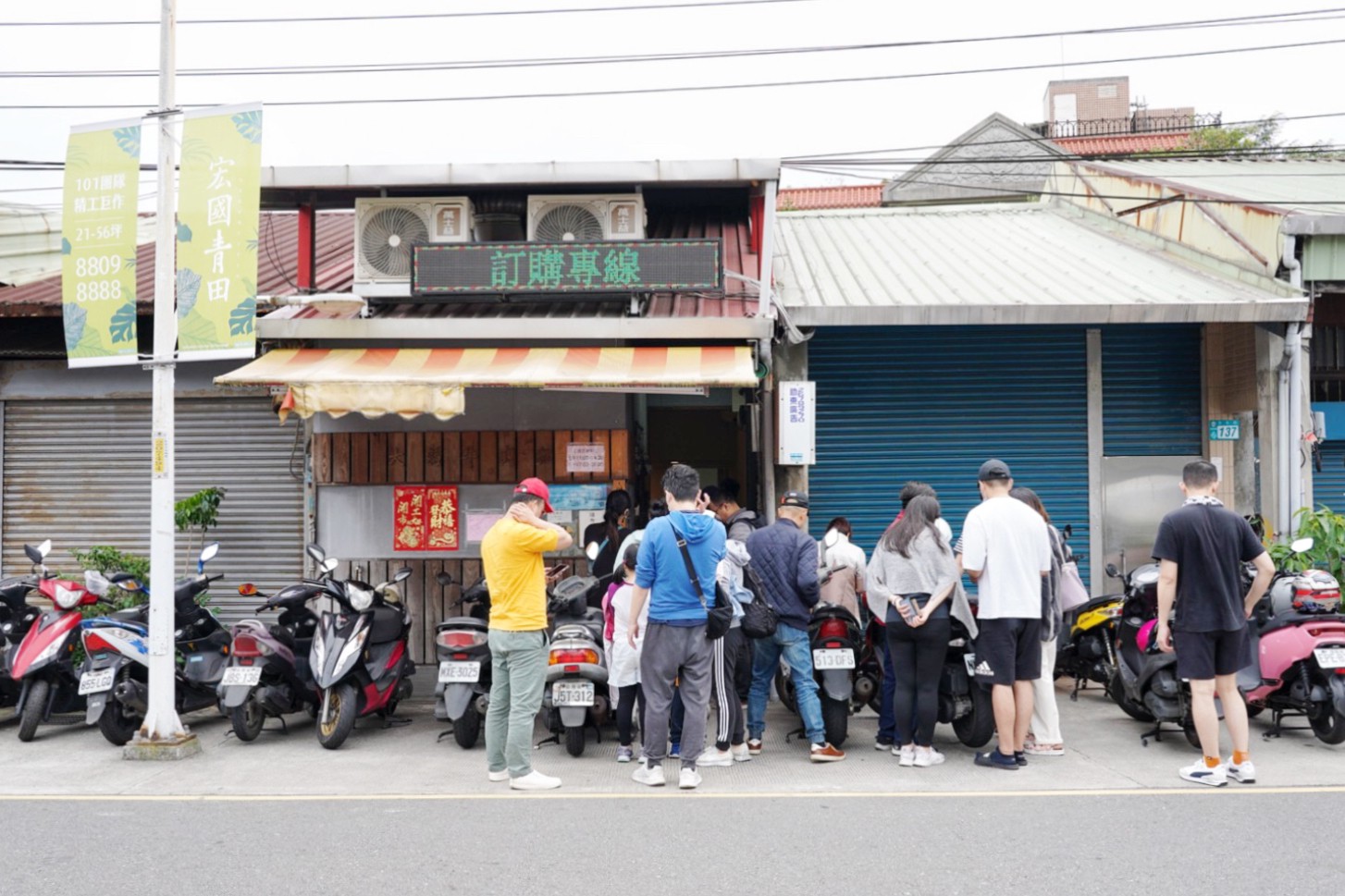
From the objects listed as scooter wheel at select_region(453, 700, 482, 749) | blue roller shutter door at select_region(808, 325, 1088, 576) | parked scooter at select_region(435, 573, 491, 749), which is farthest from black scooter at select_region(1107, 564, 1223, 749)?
scooter wheel at select_region(453, 700, 482, 749)

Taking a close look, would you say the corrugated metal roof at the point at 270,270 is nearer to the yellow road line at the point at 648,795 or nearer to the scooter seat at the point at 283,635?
the scooter seat at the point at 283,635

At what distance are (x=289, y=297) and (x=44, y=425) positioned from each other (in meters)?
3.47

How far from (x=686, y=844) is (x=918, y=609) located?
2.41 meters

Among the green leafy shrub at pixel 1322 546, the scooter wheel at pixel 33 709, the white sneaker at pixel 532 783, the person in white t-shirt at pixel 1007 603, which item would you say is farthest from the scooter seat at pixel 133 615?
the green leafy shrub at pixel 1322 546

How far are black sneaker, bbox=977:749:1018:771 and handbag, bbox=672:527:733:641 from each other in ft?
6.35

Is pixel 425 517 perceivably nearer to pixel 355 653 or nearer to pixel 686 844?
pixel 355 653

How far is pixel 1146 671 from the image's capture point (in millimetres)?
7602

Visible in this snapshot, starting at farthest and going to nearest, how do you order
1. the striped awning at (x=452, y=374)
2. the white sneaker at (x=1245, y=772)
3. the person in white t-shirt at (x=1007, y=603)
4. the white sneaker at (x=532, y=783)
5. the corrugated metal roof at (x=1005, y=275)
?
1. the corrugated metal roof at (x=1005, y=275)
2. the striped awning at (x=452, y=374)
3. the person in white t-shirt at (x=1007, y=603)
4. the white sneaker at (x=532, y=783)
5. the white sneaker at (x=1245, y=772)

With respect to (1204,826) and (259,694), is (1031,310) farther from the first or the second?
(259,694)

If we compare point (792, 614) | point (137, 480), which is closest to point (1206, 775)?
point (792, 614)

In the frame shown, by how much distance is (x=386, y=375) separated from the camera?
894cm

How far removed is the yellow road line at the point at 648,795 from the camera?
6.36 meters

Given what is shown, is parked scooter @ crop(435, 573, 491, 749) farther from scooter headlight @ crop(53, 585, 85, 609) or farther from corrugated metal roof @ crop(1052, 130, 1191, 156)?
corrugated metal roof @ crop(1052, 130, 1191, 156)

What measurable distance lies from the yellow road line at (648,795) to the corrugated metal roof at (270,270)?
5.15m
